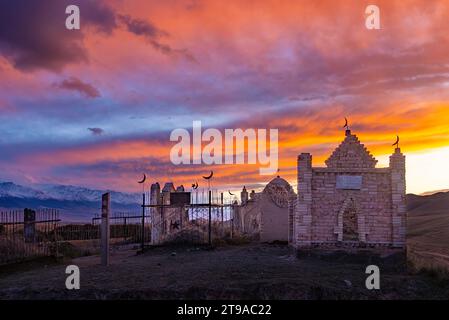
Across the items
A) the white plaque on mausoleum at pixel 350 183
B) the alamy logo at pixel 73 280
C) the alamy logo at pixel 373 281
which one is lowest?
the alamy logo at pixel 373 281

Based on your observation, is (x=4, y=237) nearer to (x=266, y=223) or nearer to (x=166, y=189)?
(x=166, y=189)

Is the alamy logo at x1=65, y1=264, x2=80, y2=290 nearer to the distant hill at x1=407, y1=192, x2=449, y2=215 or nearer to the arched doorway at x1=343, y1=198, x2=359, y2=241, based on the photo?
the arched doorway at x1=343, y1=198, x2=359, y2=241

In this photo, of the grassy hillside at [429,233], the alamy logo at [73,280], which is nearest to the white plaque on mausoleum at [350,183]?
the grassy hillside at [429,233]

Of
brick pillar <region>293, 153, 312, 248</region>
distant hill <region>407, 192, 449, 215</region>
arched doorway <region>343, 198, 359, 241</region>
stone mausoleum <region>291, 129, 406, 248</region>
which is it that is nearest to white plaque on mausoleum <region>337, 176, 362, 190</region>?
stone mausoleum <region>291, 129, 406, 248</region>

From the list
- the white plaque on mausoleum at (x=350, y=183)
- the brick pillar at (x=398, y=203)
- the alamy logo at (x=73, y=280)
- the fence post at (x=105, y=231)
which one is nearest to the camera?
the alamy logo at (x=73, y=280)

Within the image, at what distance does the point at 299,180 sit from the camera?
20953 mm

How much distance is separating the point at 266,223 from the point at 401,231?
12039 millimetres

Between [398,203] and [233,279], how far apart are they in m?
7.95

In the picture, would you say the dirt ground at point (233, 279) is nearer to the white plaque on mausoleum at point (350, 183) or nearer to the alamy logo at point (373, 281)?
the alamy logo at point (373, 281)

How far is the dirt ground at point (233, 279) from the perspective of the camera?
15.4 m

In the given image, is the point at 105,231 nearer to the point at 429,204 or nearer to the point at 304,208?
the point at 304,208

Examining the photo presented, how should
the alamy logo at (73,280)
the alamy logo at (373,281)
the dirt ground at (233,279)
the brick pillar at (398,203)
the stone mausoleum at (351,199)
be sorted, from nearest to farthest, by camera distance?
the dirt ground at (233,279)
the alamy logo at (73,280)
the alamy logo at (373,281)
the brick pillar at (398,203)
the stone mausoleum at (351,199)
